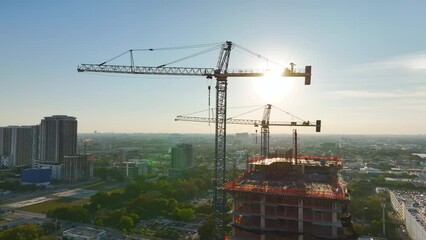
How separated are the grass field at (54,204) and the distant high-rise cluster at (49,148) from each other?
2269 cm

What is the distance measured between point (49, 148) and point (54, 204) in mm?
36874

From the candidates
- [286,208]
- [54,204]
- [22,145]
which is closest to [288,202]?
[286,208]

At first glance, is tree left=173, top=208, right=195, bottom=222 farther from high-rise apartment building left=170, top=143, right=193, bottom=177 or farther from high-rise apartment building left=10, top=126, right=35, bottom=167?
high-rise apartment building left=10, top=126, right=35, bottom=167

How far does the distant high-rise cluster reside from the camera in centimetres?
9075

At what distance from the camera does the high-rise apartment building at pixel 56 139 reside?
9562 cm

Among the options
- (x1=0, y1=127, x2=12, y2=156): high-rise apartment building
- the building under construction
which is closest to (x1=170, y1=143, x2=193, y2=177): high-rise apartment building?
(x1=0, y1=127, x2=12, y2=156): high-rise apartment building

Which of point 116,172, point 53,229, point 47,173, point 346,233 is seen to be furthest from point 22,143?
point 346,233

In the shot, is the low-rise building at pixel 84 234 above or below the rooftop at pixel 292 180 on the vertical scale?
below

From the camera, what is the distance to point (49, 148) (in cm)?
9638

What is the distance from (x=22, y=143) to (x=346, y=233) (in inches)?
4212

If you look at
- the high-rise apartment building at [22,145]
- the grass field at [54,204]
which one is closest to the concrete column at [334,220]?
the grass field at [54,204]

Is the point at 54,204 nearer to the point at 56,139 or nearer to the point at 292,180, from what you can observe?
the point at 56,139

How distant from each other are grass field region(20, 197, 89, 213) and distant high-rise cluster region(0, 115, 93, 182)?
22690mm

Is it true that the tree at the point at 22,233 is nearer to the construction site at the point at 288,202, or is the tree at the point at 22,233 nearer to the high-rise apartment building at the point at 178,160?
the construction site at the point at 288,202
